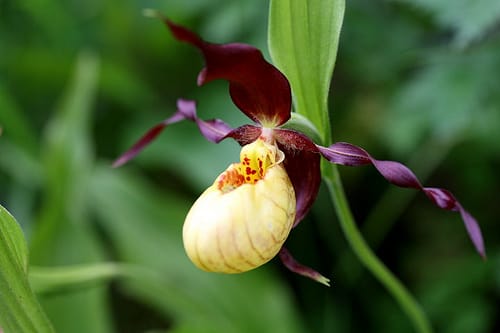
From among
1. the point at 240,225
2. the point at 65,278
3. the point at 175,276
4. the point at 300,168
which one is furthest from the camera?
the point at 175,276

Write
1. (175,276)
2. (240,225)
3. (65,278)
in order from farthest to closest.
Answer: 1. (175,276)
2. (65,278)
3. (240,225)

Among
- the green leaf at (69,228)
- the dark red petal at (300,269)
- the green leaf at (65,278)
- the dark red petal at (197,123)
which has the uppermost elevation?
the dark red petal at (197,123)

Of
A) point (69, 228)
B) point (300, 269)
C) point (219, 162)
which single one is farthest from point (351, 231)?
point (219, 162)

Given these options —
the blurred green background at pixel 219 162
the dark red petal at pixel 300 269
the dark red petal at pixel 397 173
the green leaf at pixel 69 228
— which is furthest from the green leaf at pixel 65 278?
the dark red petal at pixel 397 173

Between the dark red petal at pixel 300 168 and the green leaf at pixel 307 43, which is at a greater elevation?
the green leaf at pixel 307 43

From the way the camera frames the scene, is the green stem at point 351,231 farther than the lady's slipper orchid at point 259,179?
Yes

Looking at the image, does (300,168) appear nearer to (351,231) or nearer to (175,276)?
(351,231)

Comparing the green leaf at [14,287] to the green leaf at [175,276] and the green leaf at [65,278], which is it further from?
the green leaf at [175,276]
